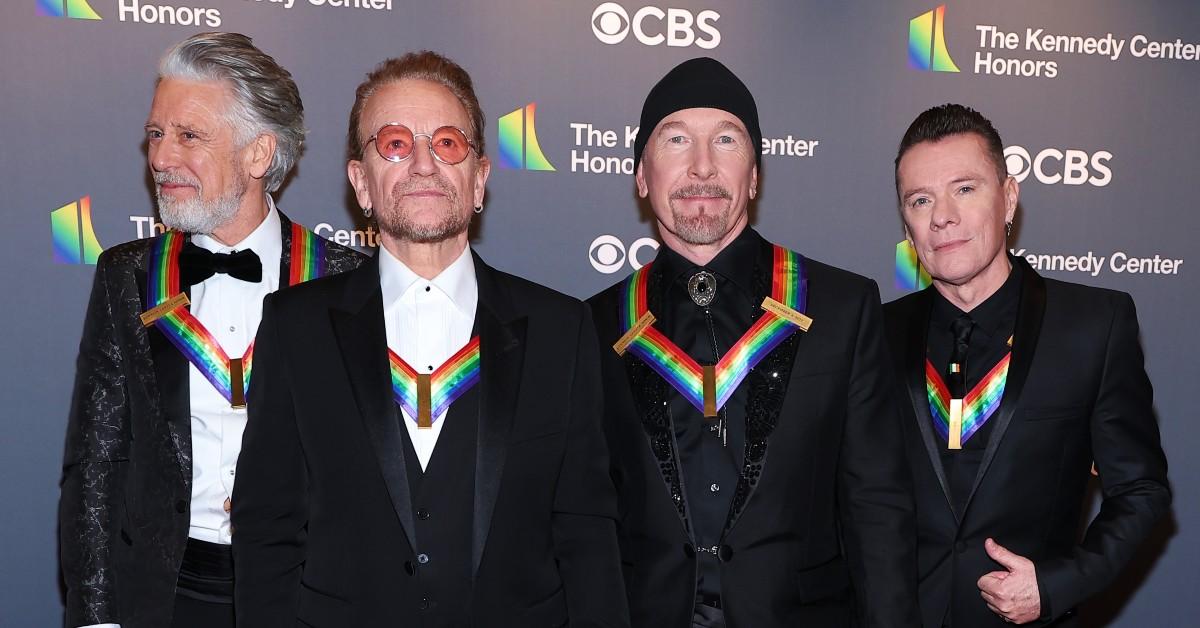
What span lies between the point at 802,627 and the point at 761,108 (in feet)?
7.95

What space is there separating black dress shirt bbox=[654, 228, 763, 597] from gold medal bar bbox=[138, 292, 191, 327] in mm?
1210

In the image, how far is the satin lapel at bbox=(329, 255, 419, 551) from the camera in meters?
1.83

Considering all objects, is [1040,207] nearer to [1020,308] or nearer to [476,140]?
[1020,308]

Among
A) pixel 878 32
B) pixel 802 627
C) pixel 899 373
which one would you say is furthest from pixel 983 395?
pixel 878 32

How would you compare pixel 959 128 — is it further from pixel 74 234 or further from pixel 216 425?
pixel 74 234

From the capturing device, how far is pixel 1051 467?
7.70 ft

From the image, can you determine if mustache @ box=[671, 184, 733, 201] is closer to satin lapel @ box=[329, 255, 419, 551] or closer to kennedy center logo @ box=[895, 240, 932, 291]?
satin lapel @ box=[329, 255, 419, 551]

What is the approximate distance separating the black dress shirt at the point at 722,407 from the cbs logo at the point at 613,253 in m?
1.51

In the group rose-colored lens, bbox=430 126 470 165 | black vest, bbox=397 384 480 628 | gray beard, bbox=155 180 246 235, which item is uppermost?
rose-colored lens, bbox=430 126 470 165

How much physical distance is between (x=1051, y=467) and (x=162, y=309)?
2306mm

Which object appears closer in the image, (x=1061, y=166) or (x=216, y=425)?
(x=216, y=425)

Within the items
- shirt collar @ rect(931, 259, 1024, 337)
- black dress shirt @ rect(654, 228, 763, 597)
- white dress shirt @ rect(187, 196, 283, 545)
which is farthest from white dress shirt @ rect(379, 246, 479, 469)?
shirt collar @ rect(931, 259, 1024, 337)

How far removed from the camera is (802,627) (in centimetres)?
208

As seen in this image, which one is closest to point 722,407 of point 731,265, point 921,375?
point 731,265
